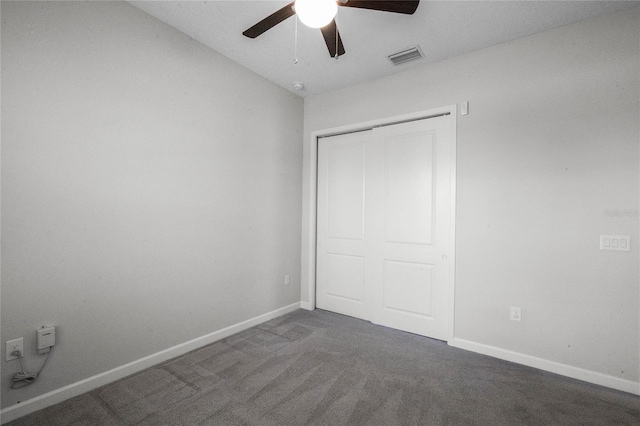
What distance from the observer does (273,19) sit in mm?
1873

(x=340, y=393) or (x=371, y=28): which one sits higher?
(x=371, y=28)

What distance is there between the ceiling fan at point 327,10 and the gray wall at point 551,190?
54.8 inches

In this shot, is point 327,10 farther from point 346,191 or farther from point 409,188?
point 346,191

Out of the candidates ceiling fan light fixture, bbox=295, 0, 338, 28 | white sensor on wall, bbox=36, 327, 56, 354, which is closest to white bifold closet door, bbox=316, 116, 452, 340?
ceiling fan light fixture, bbox=295, 0, 338, 28

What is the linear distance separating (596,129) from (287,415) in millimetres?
3131

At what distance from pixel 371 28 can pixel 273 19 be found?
963 millimetres

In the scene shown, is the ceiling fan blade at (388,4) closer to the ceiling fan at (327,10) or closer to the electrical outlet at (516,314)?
the ceiling fan at (327,10)

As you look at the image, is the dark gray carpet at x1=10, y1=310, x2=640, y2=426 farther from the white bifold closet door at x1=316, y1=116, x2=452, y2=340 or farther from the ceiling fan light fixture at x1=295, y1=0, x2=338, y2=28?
the ceiling fan light fixture at x1=295, y1=0, x2=338, y2=28

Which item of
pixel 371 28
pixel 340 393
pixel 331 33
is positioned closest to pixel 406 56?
pixel 371 28

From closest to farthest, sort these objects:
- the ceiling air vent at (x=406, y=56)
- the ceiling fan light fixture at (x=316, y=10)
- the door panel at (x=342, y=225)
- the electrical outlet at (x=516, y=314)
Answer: the ceiling fan light fixture at (x=316, y=10)
the electrical outlet at (x=516, y=314)
the ceiling air vent at (x=406, y=56)
the door panel at (x=342, y=225)

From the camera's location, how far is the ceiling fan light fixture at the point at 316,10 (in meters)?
1.38

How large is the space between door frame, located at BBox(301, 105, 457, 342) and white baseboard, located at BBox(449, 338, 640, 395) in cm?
19

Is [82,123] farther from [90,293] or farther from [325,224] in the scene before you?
[325,224]

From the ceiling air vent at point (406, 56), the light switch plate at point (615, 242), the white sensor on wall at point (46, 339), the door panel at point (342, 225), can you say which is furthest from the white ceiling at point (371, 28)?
the white sensor on wall at point (46, 339)
